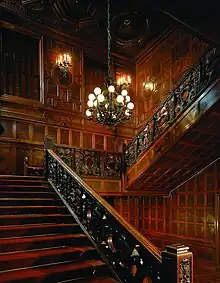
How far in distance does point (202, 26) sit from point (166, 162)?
462 cm

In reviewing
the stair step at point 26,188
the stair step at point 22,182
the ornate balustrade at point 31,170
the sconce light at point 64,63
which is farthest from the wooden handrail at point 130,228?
the sconce light at point 64,63

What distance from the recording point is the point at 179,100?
6.00 meters

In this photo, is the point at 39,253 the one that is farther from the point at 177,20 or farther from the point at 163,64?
the point at 163,64

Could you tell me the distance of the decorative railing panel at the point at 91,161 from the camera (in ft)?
21.8

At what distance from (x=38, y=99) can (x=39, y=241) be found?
560 cm

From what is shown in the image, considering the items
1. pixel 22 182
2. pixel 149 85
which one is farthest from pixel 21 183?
pixel 149 85

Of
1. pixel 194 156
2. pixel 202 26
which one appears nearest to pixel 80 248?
pixel 202 26

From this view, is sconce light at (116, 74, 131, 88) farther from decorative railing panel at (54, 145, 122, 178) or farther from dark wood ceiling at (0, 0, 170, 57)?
decorative railing panel at (54, 145, 122, 178)

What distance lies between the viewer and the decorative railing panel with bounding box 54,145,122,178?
666 cm

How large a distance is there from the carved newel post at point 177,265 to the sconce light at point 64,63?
24.1 feet

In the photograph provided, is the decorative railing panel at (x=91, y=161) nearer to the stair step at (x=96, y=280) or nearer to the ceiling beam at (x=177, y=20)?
the stair step at (x=96, y=280)

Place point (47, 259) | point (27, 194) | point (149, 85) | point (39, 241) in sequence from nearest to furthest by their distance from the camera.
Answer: point (47, 259) → point (39, 241) → point (27, 194) → point (149, 85)

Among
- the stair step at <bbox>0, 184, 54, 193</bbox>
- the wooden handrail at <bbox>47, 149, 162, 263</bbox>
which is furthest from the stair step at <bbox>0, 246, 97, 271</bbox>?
the stair step at <bbox>0, 184, 54, 193</bbox>

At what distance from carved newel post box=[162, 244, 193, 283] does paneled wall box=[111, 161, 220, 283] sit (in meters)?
4.62
